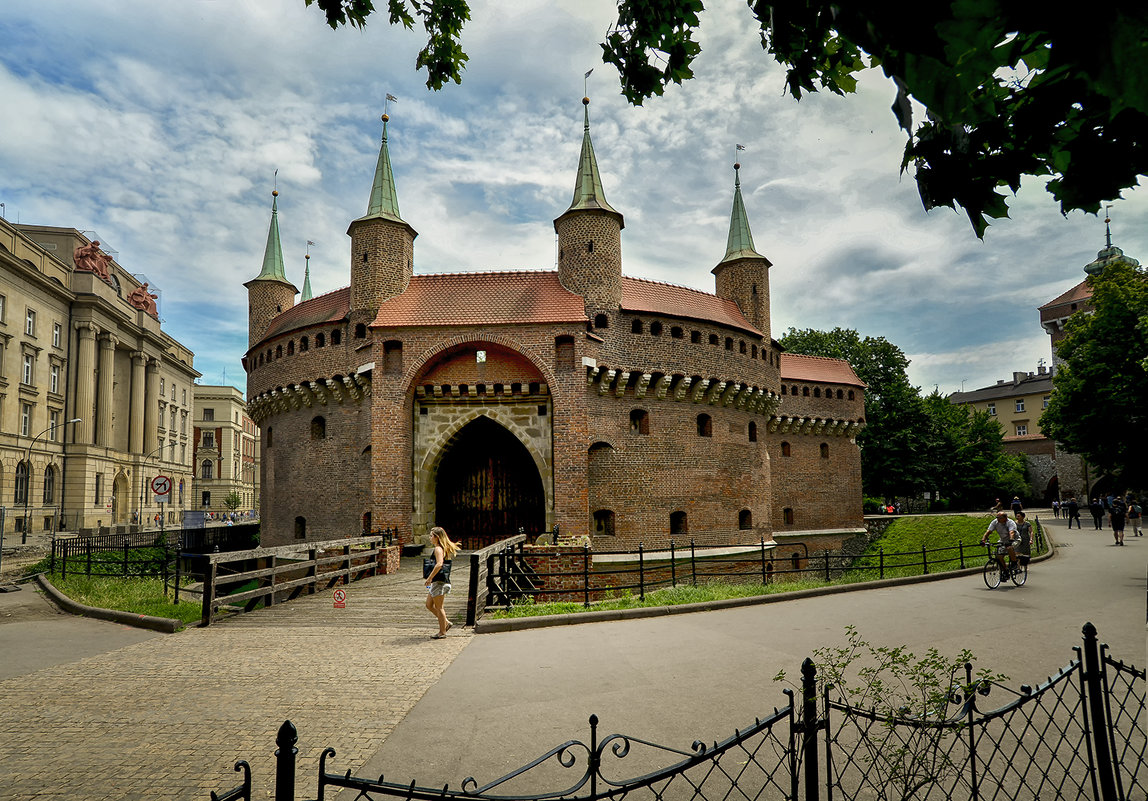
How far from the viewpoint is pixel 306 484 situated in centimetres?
2569

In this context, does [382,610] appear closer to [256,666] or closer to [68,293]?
[256,666]

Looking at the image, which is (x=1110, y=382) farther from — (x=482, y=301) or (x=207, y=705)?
(x=207, y=705)

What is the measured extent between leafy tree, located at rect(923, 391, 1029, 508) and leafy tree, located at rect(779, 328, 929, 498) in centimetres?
127

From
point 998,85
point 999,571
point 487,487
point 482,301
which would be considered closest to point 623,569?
point 487,487

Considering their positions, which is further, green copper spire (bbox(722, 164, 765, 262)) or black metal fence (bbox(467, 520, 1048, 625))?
green copper spire (bbox(722, 164, 765, 262))

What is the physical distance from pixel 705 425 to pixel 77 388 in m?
46.2

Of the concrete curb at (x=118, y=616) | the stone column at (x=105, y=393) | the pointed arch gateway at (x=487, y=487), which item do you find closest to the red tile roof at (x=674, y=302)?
the pointed arch gateway at (x=487, y=487)

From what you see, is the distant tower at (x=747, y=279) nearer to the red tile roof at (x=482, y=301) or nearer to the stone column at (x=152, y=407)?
the red tile roof at (x=482, y=301)

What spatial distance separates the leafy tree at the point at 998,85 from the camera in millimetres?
1508

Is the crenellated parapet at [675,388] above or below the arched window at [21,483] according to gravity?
above

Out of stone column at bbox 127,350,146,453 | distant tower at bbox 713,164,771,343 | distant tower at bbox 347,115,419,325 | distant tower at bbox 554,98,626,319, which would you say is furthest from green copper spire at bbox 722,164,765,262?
stone column at bbox 127,350,146,453

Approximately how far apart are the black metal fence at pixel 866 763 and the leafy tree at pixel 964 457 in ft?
144

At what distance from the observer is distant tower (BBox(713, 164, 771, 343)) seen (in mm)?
28828

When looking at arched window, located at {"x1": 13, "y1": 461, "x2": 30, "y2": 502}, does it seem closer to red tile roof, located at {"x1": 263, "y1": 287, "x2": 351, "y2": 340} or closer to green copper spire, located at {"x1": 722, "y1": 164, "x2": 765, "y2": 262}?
red tile roof, located at {"x1": 263, "y1": 287, "x2": 351, "y2": 340}
